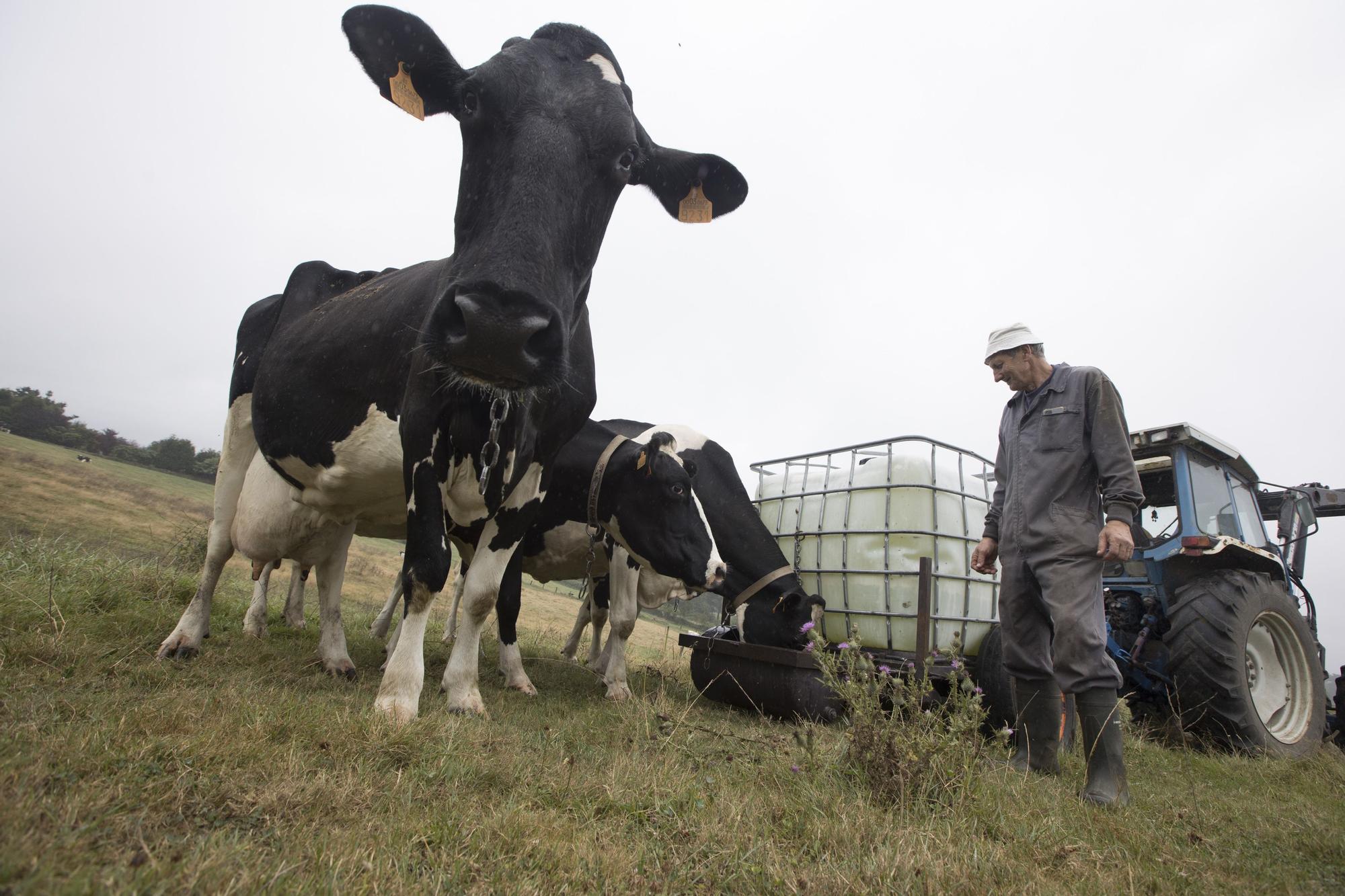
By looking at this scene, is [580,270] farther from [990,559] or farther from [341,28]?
[990,559]

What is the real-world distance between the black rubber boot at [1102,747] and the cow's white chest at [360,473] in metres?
3.29

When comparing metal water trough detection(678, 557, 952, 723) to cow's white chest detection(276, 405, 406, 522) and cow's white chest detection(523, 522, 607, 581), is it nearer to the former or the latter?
cow's white chest detection(523, 522, 607, 581)

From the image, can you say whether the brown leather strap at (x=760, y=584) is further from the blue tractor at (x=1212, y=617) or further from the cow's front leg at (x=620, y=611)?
the blue tractor at (x=1212, y=617)

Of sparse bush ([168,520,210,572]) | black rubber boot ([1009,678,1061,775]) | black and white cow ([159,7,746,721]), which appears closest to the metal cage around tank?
black rubber boot ([1009,678,1061,775])

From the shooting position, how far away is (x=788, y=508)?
662 cm

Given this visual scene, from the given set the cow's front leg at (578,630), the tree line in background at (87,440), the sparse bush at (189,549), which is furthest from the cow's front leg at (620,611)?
the tree line in background at (87,440)

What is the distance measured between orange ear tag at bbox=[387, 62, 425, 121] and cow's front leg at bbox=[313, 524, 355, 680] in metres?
2.51

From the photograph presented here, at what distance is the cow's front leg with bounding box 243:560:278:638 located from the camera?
5.12 metres

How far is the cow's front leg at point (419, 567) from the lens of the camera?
3062 millimetres

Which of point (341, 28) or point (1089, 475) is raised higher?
point (341, 28)

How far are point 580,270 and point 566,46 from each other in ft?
3.52

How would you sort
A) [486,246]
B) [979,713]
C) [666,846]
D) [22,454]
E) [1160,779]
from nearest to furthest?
[666,846] < [486,246] < [979,713] < [1160,779] < [22,454]

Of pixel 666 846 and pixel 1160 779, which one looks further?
pixel 1160 779

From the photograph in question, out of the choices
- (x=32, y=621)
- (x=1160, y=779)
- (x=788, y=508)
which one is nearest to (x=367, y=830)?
(x=32, y=621)
